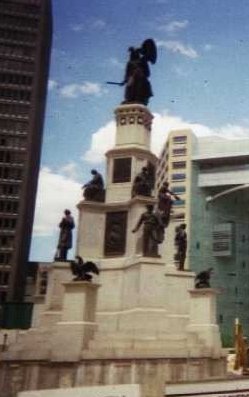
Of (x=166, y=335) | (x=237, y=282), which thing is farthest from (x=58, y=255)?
(x=237, y=282)

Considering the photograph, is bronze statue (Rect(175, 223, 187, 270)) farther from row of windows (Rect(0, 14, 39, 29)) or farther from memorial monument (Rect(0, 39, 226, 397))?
row of windows (Rect(0, 14, 39, 29))

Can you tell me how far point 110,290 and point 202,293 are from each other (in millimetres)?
3715

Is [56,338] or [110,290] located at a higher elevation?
[110,290]

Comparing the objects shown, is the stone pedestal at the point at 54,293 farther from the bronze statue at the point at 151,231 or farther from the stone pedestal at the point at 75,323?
the bronze statue at the point at 151,231

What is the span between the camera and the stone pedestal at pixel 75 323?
16594 mm

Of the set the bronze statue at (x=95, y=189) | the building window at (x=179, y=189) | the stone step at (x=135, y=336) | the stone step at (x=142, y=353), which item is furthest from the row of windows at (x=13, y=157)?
the stone step at (x=142, y=353)

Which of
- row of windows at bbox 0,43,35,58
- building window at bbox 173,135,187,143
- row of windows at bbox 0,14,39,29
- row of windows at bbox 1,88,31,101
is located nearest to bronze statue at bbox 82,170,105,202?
building window at bbox 173,135,187,143

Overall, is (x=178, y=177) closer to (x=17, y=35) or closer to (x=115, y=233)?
(x=17, y=35)

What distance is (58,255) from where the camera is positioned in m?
22.2

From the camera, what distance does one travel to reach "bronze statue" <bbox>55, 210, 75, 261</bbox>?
72.5 feet

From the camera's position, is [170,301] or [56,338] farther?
[170,301]

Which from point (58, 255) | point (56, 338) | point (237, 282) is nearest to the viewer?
point (56, 338)

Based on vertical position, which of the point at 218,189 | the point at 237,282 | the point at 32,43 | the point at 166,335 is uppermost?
the point at 32,43

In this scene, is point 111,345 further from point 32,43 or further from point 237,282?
point 32,43
